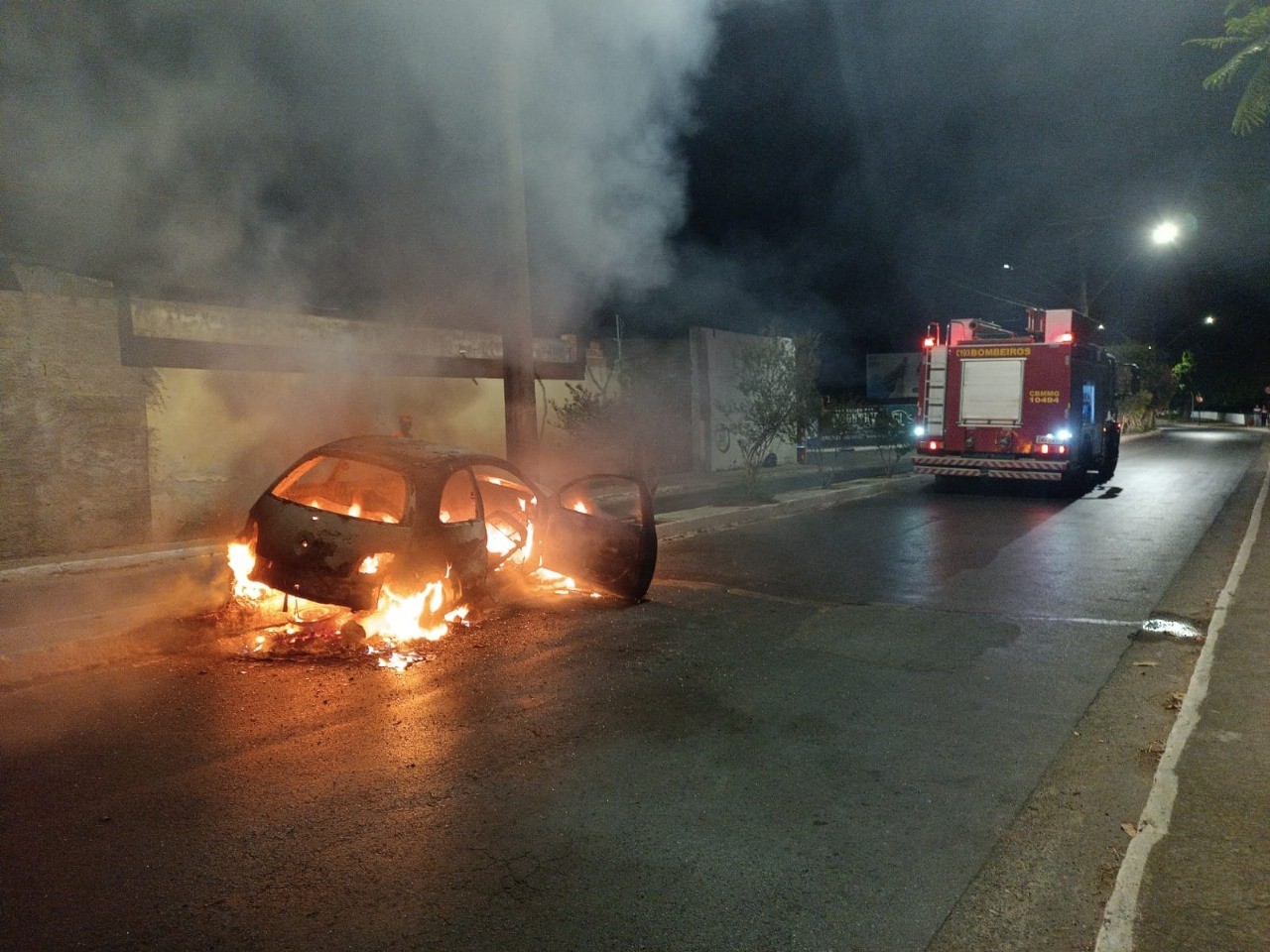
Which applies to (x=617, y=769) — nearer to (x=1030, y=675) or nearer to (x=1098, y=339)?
(x=1030, y=675)

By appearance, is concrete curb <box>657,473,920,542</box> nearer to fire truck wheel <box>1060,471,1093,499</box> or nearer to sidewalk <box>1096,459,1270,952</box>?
fire truck wheel <box>1060,471,1093,499</box>

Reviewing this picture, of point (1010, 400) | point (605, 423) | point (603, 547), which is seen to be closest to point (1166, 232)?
point (1010, 400)

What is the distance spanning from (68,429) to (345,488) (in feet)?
15.2

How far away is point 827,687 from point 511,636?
220cm

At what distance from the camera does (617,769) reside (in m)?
3.80

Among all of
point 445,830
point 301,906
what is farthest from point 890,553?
point 301,906

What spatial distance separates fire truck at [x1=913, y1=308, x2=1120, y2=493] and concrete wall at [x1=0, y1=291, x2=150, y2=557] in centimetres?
1152

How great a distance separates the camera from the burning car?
5492mm

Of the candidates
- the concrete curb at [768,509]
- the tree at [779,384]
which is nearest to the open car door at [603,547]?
the concrete curb at [768,509]

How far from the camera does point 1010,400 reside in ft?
45.2

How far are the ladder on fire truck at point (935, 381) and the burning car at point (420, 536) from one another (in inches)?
358

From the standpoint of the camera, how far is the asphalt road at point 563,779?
107 inches

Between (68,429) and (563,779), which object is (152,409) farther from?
(563,779)

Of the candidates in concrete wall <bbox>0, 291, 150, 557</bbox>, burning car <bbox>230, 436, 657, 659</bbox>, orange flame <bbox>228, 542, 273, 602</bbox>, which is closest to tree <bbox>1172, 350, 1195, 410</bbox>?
burning car <bbox>230, 436, 657, 659</bbox>
